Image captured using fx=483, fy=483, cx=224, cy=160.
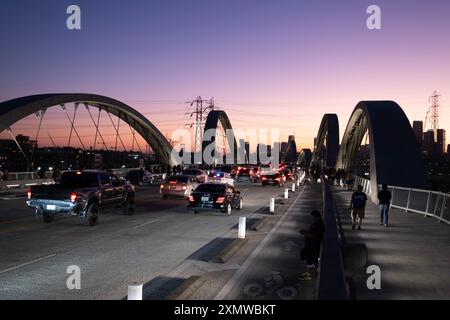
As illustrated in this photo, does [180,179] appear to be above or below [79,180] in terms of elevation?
below

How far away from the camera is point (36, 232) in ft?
48.1

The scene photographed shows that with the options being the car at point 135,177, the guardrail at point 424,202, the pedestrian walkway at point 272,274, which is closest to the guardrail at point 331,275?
the pedestrian walkway at point 272,274

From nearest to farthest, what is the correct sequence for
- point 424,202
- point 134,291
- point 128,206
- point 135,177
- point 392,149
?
1. point 134,291
2. point 128,206
3. point 424,202
4. point 392,149
5. point 135,177

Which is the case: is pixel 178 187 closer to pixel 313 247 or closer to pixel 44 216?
pixel 44 216

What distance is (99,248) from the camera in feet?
40.0

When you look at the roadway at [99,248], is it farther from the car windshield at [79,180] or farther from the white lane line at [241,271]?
the car windshield at [79,180]

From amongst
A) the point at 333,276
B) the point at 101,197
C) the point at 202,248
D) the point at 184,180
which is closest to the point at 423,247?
the point at 202,248

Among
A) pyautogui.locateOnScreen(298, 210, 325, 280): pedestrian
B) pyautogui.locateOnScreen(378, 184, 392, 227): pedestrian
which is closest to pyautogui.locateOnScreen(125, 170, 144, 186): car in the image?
pyautogui.locateOnScreen(378, 184, 392, 227): pedestrian

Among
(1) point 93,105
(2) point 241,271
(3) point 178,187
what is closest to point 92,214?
(2) point 241,271

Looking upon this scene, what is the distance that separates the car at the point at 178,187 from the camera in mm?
26781

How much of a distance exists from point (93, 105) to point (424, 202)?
3881 centimetres

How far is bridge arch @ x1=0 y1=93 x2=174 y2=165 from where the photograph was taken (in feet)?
119

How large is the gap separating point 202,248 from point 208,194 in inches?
309
